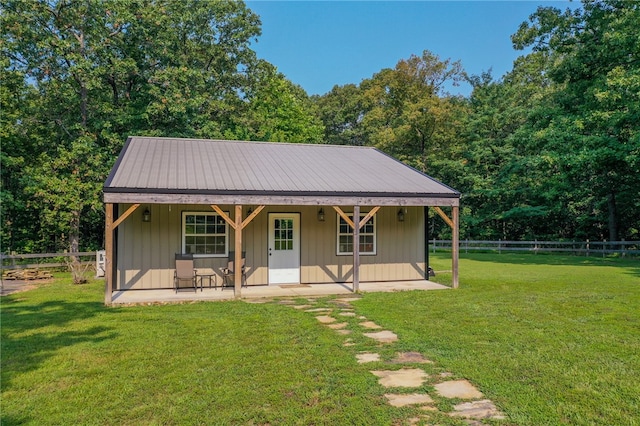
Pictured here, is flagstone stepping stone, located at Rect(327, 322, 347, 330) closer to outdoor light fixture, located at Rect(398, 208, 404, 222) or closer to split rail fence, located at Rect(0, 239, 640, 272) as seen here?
outdoor light fixture, located at Rect(398, 208, 404, 222)

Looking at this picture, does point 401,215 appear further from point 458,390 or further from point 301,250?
point 458,390

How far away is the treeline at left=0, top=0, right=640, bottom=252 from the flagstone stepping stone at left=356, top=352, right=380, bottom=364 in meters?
12.7

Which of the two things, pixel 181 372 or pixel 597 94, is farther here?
pixel 597 94

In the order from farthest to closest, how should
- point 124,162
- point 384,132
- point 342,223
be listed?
point 384,132
point 342,223
point 124,162

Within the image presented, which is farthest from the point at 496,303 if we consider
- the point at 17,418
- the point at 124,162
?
the point at 124,162

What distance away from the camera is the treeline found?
49.2 ft

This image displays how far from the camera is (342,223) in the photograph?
1119 centimetres

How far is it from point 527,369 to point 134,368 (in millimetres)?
4003

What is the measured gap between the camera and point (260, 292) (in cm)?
941

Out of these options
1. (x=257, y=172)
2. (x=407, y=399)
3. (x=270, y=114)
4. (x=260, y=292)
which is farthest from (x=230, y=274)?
(x=270, y=114)

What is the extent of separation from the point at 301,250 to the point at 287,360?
6082mm

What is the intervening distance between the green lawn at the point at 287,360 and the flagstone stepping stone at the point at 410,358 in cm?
17

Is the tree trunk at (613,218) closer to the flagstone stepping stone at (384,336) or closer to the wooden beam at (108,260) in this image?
the flagstone stepping stone at (384,336)

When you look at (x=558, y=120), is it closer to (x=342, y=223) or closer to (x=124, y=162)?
(x=342, y=223)
